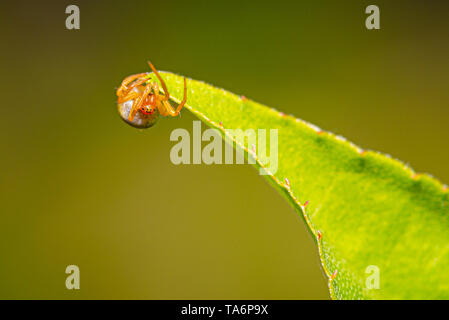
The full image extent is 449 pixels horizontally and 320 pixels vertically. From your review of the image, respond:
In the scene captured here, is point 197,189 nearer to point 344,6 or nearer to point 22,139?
point 22,139

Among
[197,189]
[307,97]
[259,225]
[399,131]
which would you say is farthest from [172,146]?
[399,131]

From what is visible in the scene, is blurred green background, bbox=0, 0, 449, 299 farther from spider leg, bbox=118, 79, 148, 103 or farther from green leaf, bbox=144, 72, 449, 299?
green leaf, bbox=144, 72, 449, 299

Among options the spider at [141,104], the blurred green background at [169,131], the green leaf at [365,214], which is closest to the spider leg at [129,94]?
the spider at [141,104]

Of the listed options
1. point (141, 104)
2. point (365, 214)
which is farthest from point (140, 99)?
point (365, 214)

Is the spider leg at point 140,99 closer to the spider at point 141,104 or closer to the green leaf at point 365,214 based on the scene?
the spider at point 141,104

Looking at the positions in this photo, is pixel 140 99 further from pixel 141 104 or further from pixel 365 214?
pixel 365 214

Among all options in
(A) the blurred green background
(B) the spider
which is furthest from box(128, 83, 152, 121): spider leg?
(A) the blurred green background
